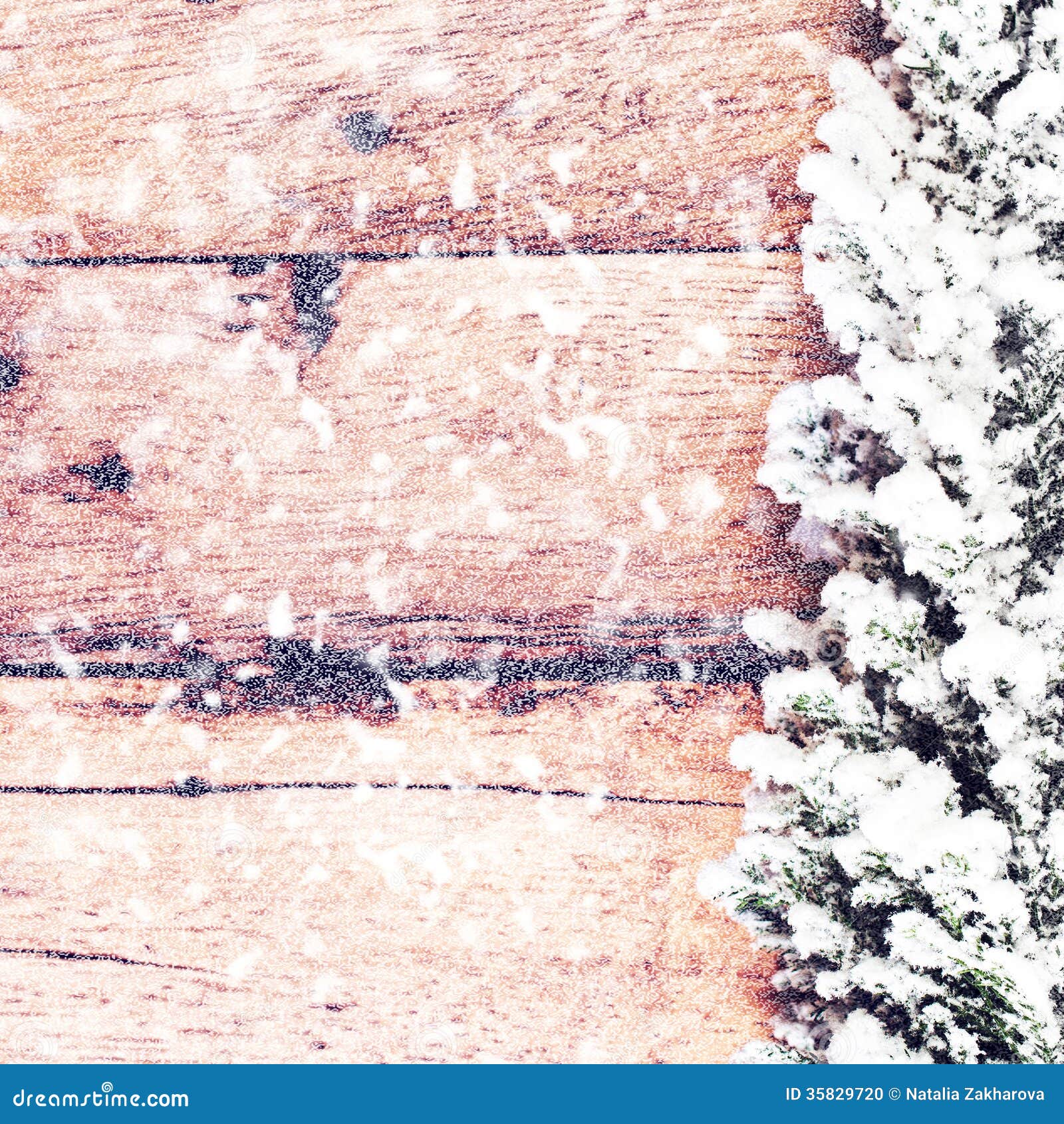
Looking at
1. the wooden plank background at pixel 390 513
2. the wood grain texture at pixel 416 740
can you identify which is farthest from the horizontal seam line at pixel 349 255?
the wood grain texture at pixel 416 740

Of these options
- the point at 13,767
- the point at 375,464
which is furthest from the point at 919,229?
the point at 13,767

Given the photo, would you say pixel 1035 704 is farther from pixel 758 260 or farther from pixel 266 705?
pixel 266 705

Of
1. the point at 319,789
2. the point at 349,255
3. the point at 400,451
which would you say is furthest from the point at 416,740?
the point at 349,255

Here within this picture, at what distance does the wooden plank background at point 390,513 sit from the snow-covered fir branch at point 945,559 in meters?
0.10

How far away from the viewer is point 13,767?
29.1 inches

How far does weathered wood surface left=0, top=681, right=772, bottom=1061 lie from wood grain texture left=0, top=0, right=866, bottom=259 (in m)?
0.35

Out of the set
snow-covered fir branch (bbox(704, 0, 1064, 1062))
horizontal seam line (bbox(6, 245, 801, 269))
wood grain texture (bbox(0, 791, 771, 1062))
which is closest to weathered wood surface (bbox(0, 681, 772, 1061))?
wood grain texture (bbox(0, 791, 771, 1062))

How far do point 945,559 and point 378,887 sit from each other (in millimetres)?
474

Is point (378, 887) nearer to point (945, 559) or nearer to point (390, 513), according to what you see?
point (390, 513)

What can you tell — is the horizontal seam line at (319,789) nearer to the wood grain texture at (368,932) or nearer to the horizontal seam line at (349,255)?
the wood grain texture at (368,932)

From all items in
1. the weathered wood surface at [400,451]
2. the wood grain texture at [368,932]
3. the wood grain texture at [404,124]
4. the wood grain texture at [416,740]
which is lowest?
Answer: the wood grain texture at [368,932]

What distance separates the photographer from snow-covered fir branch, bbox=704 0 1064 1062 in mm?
558

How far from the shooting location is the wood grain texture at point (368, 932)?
72cm

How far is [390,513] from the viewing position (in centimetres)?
72
